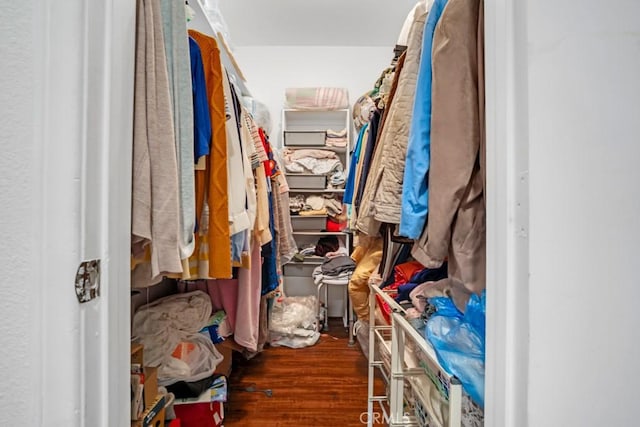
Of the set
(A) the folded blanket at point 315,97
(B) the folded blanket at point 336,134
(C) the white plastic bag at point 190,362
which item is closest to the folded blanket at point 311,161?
(B) the folded blanket at point 336,134

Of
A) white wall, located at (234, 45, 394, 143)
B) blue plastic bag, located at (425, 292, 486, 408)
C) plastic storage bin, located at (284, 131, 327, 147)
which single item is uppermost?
white wall, located at (234, 45, 394, 143)

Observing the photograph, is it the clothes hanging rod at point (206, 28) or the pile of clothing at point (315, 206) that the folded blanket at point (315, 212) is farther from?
the clothes hanging rod at point (206, 28)

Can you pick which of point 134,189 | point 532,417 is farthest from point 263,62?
point 532,417

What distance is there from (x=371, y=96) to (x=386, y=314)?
1637 millimetres

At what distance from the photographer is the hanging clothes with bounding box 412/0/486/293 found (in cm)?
67

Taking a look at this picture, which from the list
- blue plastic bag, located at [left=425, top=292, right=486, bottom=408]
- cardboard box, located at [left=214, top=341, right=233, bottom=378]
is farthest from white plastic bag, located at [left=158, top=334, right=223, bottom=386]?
blue plastic bag, located at [left=425, top=292, right=486, bottom=408]

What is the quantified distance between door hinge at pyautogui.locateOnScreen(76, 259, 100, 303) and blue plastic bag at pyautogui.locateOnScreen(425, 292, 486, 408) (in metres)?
0.69

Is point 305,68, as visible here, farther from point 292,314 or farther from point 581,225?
point 581,225

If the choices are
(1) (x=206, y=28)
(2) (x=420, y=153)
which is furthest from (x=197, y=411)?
(1) (x=206, y=28)

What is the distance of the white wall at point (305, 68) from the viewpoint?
2893mm

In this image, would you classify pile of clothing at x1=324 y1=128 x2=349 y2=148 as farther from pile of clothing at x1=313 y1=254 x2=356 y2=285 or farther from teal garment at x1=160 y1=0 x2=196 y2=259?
teal garment at x1=160 y1=0 x2=196 y2=259

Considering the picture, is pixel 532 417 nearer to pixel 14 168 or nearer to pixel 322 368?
pixel 14 168

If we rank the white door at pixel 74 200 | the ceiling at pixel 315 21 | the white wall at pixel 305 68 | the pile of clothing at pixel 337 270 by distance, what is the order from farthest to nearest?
the white wall at pixel 305 68
the pile of clothing at pixel 337 270
the ceiling at pixel 315 21
the white door at pixel 74 200

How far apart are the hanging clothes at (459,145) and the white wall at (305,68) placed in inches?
92.8
